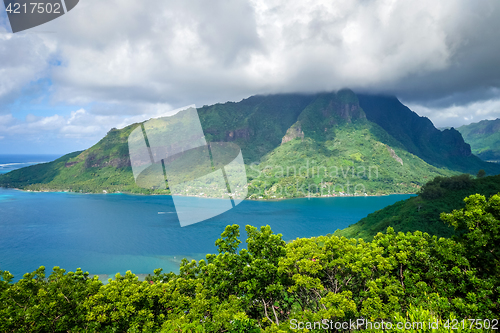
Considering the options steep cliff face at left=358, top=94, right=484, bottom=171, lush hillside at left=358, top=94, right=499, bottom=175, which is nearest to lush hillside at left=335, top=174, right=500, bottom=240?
lush hillside at left=358, top=94, right=499, bottom=175

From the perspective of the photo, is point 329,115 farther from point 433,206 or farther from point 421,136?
point 433,206

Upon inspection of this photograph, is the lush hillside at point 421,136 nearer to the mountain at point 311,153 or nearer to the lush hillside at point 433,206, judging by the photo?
the mountain at point 311,153

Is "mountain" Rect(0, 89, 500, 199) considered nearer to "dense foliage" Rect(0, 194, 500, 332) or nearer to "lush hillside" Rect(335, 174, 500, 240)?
"lush hillside" Rect(335, 174, 500, 240)

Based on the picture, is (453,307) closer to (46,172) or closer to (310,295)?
(310,295)

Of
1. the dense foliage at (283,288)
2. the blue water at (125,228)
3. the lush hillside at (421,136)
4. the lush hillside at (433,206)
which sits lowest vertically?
the blue water at (125,228)

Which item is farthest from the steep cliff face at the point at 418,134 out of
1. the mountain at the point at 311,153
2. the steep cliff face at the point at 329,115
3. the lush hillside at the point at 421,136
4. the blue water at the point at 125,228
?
the blue water at the point at 125,228

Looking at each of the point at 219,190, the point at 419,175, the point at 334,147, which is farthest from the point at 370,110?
the point at 219,190

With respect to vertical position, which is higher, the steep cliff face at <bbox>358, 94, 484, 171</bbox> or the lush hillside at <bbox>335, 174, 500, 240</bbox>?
the steep cliff face at <bbox>358, 94, 484, 171</bbox>
